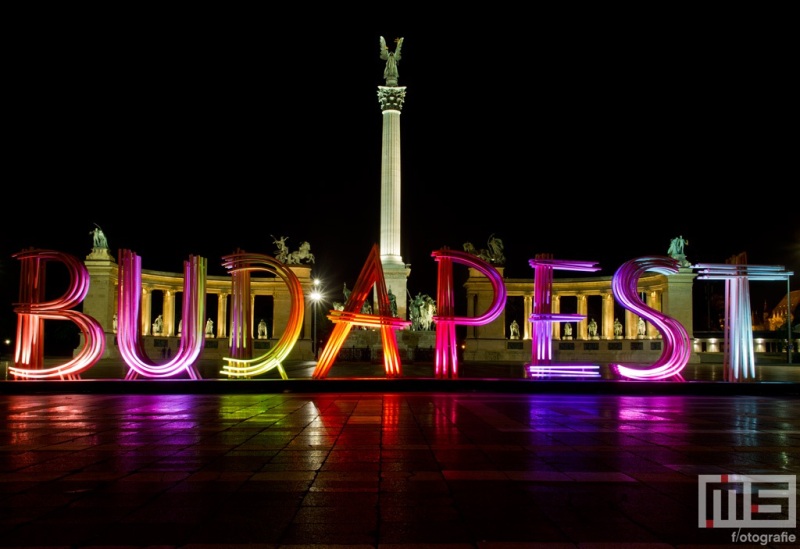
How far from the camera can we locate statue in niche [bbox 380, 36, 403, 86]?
77.1 m

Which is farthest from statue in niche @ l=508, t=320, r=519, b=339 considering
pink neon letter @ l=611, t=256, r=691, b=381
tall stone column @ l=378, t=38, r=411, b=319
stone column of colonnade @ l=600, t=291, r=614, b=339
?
pink neon letter @ l=611, t=256, r=691, b=381

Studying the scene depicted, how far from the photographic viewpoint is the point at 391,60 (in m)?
77.9

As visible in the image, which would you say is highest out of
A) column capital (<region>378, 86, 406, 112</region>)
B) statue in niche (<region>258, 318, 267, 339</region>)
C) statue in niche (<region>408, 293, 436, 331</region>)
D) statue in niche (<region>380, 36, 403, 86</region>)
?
statue in niche (<region>380, 36, 403, 86</region>)

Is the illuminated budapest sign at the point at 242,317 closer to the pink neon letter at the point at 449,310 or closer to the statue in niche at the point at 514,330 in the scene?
the pink neon letter at the point at 449,310

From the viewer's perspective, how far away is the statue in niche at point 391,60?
77125 millimetres

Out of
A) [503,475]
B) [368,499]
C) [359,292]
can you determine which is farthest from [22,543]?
[359,292]

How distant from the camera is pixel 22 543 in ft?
28.5

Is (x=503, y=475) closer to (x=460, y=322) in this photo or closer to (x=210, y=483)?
(x=210, y=483)

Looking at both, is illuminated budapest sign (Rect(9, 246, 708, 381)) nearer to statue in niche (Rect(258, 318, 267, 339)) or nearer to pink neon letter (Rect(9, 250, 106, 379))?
pink neon letter (Rect(9, 250, 106, 379))

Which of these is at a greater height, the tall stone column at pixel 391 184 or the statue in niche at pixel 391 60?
the statue in niche at pixel 391 60

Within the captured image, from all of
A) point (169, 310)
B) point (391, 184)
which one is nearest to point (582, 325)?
point (391, 184)

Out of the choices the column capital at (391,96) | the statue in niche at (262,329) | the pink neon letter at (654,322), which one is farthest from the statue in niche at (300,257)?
the pink neon letter at (654,322)

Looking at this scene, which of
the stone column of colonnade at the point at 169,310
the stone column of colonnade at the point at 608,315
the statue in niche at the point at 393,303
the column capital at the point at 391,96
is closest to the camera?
the statue in niche at the point at 393,303

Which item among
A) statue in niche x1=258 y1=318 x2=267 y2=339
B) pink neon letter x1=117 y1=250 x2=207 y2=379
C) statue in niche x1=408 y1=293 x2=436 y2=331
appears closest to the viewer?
pink neon letter x1=117 y1=250 x2=207 y2=379
